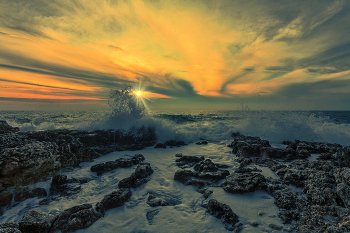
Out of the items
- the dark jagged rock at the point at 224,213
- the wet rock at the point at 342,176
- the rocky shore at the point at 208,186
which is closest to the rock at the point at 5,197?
the rocky shore at the point at 208,186

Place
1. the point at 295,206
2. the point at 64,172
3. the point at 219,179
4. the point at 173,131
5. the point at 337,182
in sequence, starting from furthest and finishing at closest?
the point at 173,131 → the point at 64,172 → the point at 219,179 → the point at 337,182 → the point at 295,206

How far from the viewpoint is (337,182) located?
3.31 meters

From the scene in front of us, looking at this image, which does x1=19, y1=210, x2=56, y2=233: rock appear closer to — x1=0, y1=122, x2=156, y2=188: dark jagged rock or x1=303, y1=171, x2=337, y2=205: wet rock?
x1=0, y1=122, x2=156, y2=188: dark jagged rock

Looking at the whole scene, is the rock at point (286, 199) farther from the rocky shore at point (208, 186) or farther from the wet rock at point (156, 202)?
the wet rock at point (156, 202)

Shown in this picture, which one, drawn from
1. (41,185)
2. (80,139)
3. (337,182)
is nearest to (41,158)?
(41,185)

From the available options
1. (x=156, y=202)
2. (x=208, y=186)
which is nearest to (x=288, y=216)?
(x=208, y=186)

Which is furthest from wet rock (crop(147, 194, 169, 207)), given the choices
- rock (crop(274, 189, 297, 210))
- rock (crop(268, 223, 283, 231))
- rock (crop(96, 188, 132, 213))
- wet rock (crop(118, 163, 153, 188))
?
rock (crop(274, 189, 297, 210))

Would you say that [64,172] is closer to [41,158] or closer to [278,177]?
[41,158]

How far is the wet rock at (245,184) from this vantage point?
12.3 feet

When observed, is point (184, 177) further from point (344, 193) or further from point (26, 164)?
point (26, 164)

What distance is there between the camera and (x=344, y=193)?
2.89 m

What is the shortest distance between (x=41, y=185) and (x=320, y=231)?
660cm

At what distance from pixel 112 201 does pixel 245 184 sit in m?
3.36

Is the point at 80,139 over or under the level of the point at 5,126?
under
